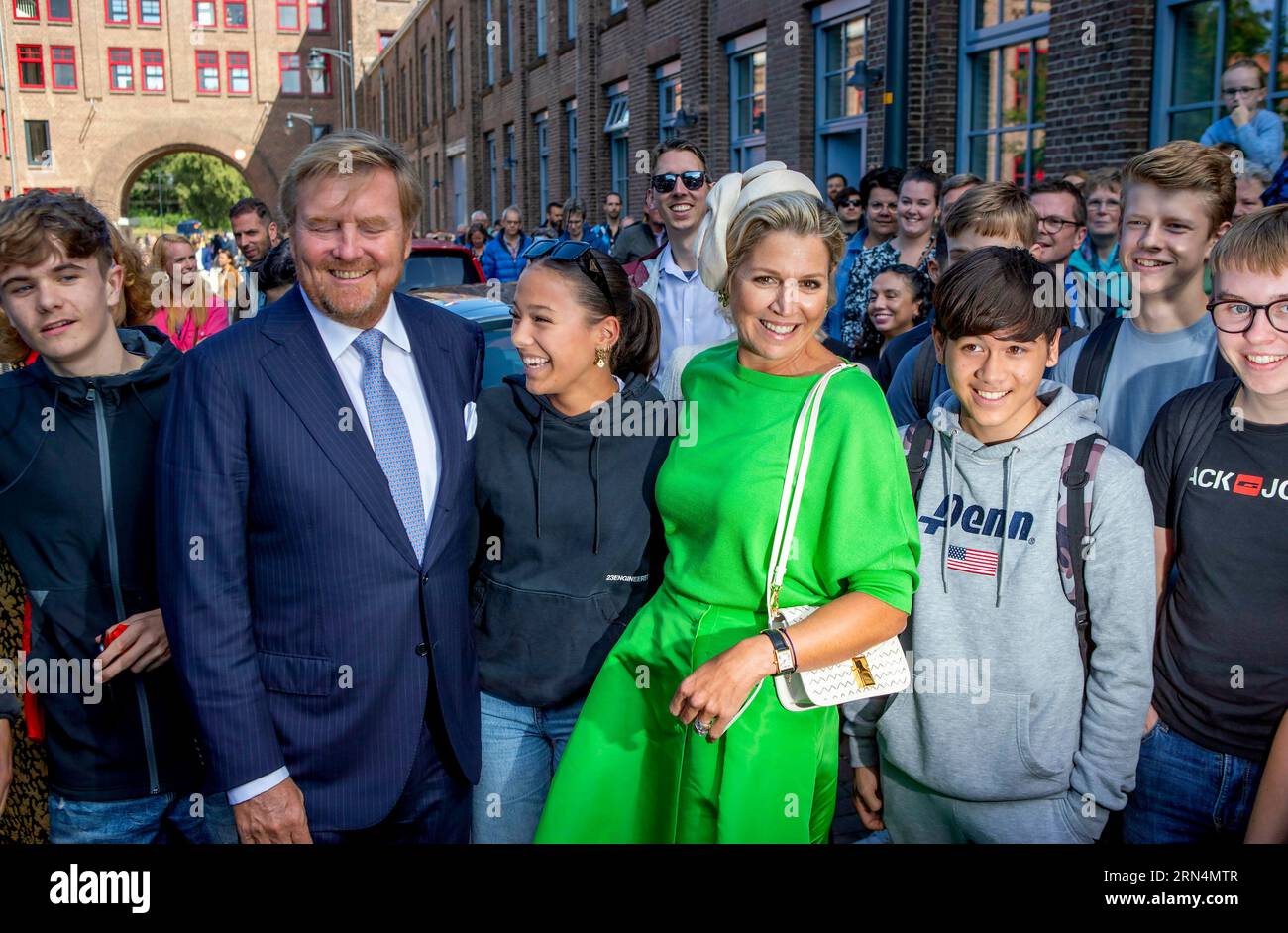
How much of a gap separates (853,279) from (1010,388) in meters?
3.78

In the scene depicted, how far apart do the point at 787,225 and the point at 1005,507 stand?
85 cm

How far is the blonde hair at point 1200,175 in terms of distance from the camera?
301cm

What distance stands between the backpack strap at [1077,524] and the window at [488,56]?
90.7 ft

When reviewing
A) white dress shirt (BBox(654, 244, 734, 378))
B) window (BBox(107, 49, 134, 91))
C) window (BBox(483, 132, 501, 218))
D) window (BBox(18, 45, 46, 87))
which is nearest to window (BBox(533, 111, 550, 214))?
window (BBox(483, 132, 501, 218))

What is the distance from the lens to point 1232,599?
2363 mm

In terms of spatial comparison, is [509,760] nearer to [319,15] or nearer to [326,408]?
[326,408]

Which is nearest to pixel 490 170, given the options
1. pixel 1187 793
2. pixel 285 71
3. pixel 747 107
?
pixel 747 107

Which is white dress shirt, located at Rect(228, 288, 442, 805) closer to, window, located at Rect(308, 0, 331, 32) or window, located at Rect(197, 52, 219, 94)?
window, located at Rect(197, 52, 219, 94)

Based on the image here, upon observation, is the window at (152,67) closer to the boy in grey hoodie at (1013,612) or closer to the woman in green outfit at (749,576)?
the woman in green outfit at (749,576)

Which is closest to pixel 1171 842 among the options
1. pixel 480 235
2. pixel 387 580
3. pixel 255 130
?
pixel 387 580

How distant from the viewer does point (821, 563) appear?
2.17 m

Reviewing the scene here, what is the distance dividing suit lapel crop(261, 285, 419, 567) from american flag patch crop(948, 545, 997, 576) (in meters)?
1.29

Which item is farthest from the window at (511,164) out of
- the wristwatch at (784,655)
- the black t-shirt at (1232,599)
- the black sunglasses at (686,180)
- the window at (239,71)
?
the window at (239,71)
